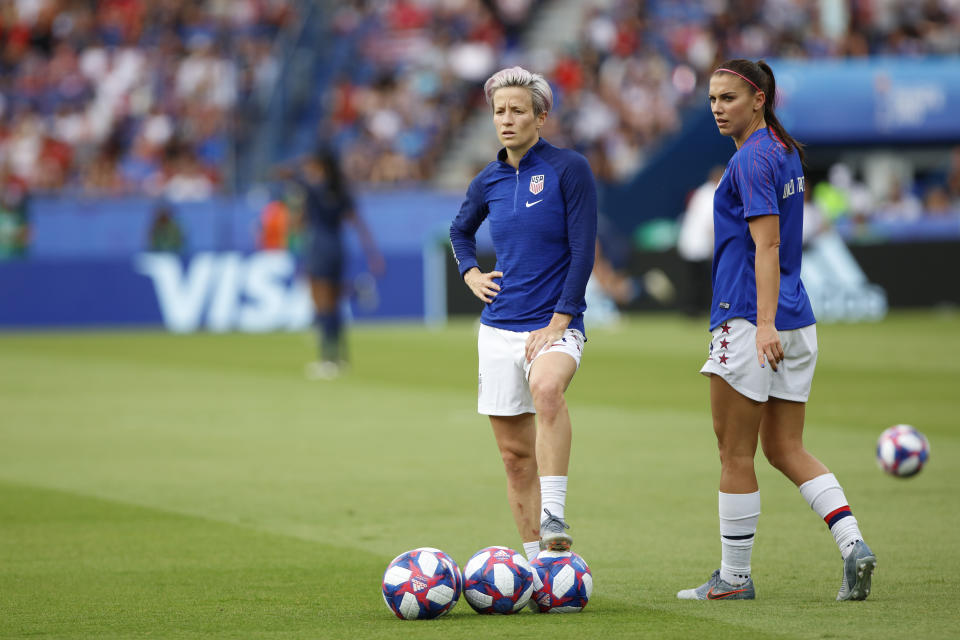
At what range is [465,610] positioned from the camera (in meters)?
6.51

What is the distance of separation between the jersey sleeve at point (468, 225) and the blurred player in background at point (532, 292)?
15 millimetres

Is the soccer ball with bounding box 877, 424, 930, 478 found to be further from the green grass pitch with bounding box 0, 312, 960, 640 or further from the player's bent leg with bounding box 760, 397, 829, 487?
the player's bent leg with bounding box 760, 397, 829, 487

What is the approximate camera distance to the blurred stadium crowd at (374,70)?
1270 inches

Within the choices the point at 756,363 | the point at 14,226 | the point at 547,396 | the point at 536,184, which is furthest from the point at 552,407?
the point at 14,226

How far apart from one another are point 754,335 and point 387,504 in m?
3.73

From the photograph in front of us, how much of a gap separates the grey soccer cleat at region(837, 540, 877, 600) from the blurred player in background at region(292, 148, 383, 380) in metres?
12.8

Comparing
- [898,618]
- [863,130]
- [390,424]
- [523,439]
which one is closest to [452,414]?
[390,424]

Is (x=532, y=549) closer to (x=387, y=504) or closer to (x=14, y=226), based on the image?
(x=387, y=504)

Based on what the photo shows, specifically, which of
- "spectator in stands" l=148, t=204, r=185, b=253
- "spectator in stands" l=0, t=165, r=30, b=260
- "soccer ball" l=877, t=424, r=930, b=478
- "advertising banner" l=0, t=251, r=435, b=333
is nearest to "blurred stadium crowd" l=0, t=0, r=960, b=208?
"spectator in stands" l=148, t=204, r=185, b=253

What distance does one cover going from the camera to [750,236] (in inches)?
256

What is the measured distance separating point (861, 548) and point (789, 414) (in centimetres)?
63

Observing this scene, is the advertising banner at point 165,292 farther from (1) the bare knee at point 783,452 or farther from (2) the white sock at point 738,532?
(2) the white sock at point 738,532

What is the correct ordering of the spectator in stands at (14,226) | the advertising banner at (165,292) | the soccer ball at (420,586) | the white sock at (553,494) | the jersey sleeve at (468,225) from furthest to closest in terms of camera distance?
the spectator in stands at (14,226)
the advertising banner at (165,292)
the jersey sleeve at (468,225)
the white sock at (553,494)
the soccer ball at (420,586)

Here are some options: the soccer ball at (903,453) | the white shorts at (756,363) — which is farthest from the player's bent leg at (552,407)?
the soccer ball at (903,453)
